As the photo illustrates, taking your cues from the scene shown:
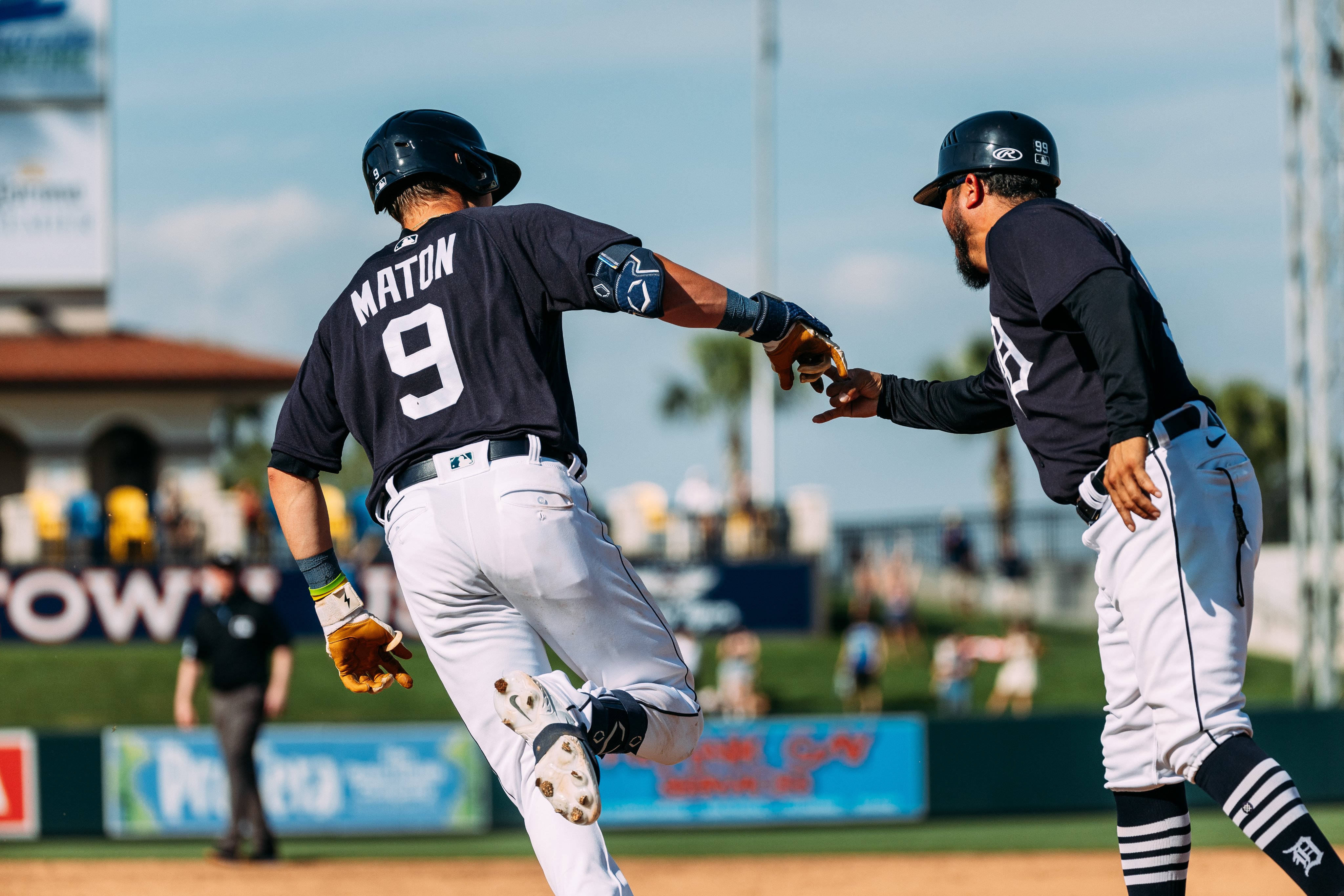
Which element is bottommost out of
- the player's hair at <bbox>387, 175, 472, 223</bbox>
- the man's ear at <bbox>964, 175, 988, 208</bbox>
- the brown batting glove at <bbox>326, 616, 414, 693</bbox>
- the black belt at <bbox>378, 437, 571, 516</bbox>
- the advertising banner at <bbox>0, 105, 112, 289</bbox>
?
the brown batting glove at <bbox>326, 616, 414, 693</bbox>

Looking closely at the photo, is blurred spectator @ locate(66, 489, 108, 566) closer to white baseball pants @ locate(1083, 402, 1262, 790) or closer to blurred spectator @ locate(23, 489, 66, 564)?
blurred spectator @ locate(23, 489, 66, 564)

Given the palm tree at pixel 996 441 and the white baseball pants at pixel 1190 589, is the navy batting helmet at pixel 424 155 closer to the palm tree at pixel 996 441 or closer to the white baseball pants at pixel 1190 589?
the white baseball pants at pixel 1190 589

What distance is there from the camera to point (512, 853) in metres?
12.1

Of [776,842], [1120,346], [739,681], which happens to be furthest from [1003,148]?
[739,681]

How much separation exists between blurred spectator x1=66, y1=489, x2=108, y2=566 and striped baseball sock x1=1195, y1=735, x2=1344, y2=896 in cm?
2054

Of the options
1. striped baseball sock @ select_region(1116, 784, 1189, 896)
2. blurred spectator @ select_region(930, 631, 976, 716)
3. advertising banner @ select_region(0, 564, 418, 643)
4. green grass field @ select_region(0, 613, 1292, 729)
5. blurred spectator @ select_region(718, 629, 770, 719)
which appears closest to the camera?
striped baseball sock @ select_region(1116, 784, 1189, 896)

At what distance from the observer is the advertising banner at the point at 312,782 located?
41.4ft

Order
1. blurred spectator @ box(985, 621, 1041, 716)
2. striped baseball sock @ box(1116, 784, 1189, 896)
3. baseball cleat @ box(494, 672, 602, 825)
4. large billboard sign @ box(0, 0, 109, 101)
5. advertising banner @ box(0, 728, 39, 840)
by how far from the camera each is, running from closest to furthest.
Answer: baseball cleat @ box(494, 672, 602, 825) < striped baseball sock @ box(1116, 784, 1189, 896) < advertising banner @ box(0, 728, 39, 840) < blurred spectator @ box(985, 621, 1041, 716) < large billboard sign @ box(0, 0, 109, 101)

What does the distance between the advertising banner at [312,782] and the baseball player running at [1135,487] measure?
8.92m

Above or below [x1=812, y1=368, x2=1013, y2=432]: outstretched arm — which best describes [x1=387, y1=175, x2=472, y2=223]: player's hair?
above

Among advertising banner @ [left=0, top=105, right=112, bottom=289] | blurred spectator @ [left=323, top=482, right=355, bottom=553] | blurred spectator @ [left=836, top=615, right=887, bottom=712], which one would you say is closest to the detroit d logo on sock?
blurred spectator @ [left=836, top=615, right=887, bottom=712]

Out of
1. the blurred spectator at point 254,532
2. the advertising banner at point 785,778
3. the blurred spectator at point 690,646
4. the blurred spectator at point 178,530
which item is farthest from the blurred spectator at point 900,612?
the blurred spectator at point 178,530

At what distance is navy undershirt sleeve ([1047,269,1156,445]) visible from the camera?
3.75 m

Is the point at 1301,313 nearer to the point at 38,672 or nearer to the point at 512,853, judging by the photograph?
the point at 512,853
